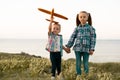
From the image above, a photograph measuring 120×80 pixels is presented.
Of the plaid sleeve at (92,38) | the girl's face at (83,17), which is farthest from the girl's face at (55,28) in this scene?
the plaid sleeve at (92,38)

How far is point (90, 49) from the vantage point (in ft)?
35.7

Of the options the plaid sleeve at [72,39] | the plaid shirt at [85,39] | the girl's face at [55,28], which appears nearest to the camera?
the girl's face at [55,28]

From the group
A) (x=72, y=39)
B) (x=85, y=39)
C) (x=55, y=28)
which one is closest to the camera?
(x=55, y=28)

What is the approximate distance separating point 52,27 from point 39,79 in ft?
4.71

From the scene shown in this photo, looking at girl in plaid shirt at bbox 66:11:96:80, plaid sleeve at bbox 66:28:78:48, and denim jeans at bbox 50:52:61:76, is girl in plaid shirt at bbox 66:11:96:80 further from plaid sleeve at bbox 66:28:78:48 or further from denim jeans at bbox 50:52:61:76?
denim jeans at bbox 50:52:61:76

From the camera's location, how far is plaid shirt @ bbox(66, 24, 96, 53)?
35.5 feet

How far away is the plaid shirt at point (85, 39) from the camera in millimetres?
10812

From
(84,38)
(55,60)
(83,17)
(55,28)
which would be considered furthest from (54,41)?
(83,17)

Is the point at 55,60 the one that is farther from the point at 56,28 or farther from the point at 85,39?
the point at 85,39

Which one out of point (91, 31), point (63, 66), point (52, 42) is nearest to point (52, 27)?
point (52, 42)

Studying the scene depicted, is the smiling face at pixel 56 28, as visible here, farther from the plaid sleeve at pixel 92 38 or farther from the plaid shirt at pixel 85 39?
the plaid sleeve at pixel 92 38

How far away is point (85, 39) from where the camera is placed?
1083cm

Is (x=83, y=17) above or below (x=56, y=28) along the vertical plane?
above

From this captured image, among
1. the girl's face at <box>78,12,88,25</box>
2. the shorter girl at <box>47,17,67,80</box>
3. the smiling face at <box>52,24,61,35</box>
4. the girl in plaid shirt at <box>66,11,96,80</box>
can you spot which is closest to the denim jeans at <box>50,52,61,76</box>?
the shorter girl at <box>47,17,67,80</box>
